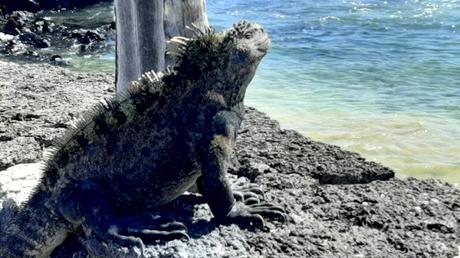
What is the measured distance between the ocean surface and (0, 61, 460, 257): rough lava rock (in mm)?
2079

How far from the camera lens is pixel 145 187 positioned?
337 centimetres

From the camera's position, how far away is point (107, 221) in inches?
128

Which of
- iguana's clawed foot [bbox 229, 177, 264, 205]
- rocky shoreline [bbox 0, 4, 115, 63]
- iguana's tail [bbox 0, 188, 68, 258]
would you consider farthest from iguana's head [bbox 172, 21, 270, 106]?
rocky shoreline [bbox 0, 4, 115, 63]

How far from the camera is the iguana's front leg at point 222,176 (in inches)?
127

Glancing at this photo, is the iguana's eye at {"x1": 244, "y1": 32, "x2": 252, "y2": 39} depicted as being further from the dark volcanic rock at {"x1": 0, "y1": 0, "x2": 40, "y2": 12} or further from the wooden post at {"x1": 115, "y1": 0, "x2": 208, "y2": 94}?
the dark volcanic rock at {"x1": 0, "y1": 0, "x2": 40, "y2": 12}

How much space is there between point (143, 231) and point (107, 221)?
180mm

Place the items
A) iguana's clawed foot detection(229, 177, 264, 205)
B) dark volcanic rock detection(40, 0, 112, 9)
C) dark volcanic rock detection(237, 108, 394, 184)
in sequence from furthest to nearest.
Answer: dark volcanic rock detection(40, 0, 112, 9)
dark volcanic rock detection(237, 108, 394, 184)
iguana's clawed foot detection(229, 177, 264, 205)

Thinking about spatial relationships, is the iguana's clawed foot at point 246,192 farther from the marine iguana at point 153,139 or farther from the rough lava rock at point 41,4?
the rough lava rock at point 41,4

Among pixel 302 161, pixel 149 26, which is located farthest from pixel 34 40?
pixel 149 26

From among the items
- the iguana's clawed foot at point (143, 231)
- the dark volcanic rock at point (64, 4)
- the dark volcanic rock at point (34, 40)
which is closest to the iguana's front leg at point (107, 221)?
the iguana's clawed foot at point (143, 231)

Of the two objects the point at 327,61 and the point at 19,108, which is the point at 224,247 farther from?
the point at 327,61

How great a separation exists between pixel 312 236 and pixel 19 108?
363 cm

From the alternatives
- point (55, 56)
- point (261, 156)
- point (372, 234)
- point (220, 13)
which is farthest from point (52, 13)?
point (372, 234)

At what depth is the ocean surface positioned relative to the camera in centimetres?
779
